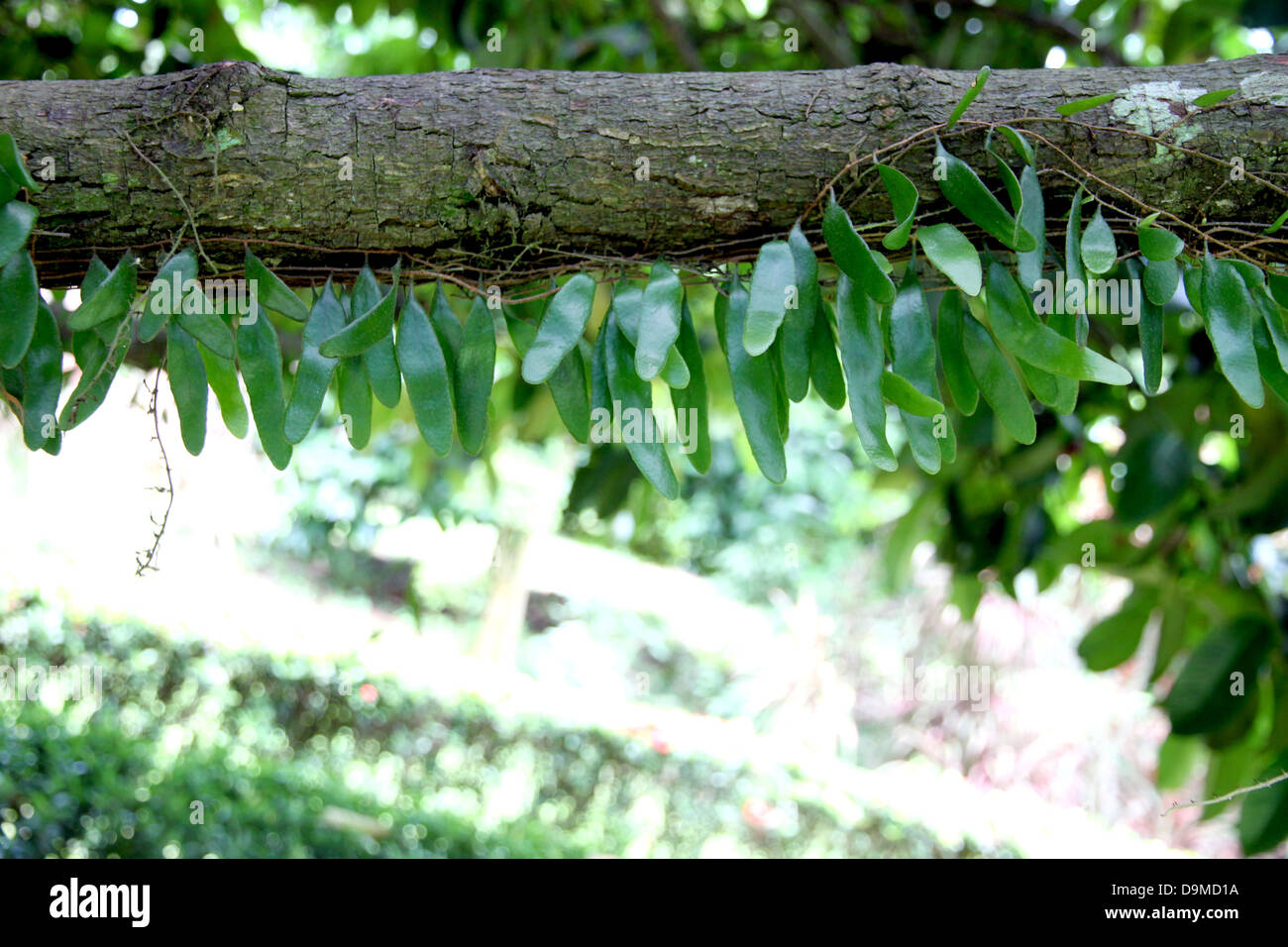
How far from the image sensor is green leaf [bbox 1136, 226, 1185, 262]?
0.78m

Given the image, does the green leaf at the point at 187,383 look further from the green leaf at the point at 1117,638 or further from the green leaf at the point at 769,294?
the green leaf at the point at 1117,638

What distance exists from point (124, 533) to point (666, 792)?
2.73 m

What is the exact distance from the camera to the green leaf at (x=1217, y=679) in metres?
1.59

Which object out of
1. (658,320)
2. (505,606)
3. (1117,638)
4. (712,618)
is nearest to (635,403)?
(658,320)

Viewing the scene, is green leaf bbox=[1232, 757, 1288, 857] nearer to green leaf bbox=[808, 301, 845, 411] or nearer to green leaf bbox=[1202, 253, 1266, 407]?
green leaf bbox=[1202, 253, 1266, 407]

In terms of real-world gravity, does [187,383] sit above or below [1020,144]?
below

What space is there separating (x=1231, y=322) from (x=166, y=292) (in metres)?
0.85

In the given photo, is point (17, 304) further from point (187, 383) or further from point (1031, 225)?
point (1031, 225)

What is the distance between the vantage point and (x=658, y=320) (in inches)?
30.4

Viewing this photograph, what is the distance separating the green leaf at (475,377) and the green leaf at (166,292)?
222 mm

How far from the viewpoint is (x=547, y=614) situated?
665cm

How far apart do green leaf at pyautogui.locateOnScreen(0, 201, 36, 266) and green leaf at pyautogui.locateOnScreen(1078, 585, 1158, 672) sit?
5.86 feet
